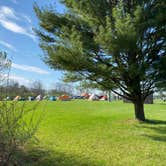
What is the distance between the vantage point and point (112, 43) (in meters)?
8.66

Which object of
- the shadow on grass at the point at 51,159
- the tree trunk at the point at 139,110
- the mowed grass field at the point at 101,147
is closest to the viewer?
the shadow on grass at the point at 51,159

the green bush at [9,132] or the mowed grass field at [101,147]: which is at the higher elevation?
the green bush at [9,132]

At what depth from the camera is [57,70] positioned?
11172 millimetres

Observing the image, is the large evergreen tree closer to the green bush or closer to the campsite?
the campsite

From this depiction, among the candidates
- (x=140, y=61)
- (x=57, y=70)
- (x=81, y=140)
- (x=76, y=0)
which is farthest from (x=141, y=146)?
(x=76, y=0)

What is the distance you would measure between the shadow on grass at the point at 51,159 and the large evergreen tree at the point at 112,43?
4444mm

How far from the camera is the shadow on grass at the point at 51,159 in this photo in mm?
5004

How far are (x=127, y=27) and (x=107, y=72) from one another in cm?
185

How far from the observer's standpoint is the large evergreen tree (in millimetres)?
8898

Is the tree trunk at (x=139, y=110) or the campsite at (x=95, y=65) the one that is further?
the tree trunk at (x=139, y=110)

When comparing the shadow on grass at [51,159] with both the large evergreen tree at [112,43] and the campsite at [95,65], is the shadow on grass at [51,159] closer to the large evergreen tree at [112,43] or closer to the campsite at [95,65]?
the campsite at [95,65]

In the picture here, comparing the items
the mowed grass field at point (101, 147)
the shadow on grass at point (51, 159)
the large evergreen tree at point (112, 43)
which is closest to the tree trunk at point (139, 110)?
the large evergreen tree at point (112, 43)

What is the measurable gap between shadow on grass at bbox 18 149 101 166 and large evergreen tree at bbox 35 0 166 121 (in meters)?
4.44

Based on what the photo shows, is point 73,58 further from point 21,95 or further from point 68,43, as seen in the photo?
point 21,95
